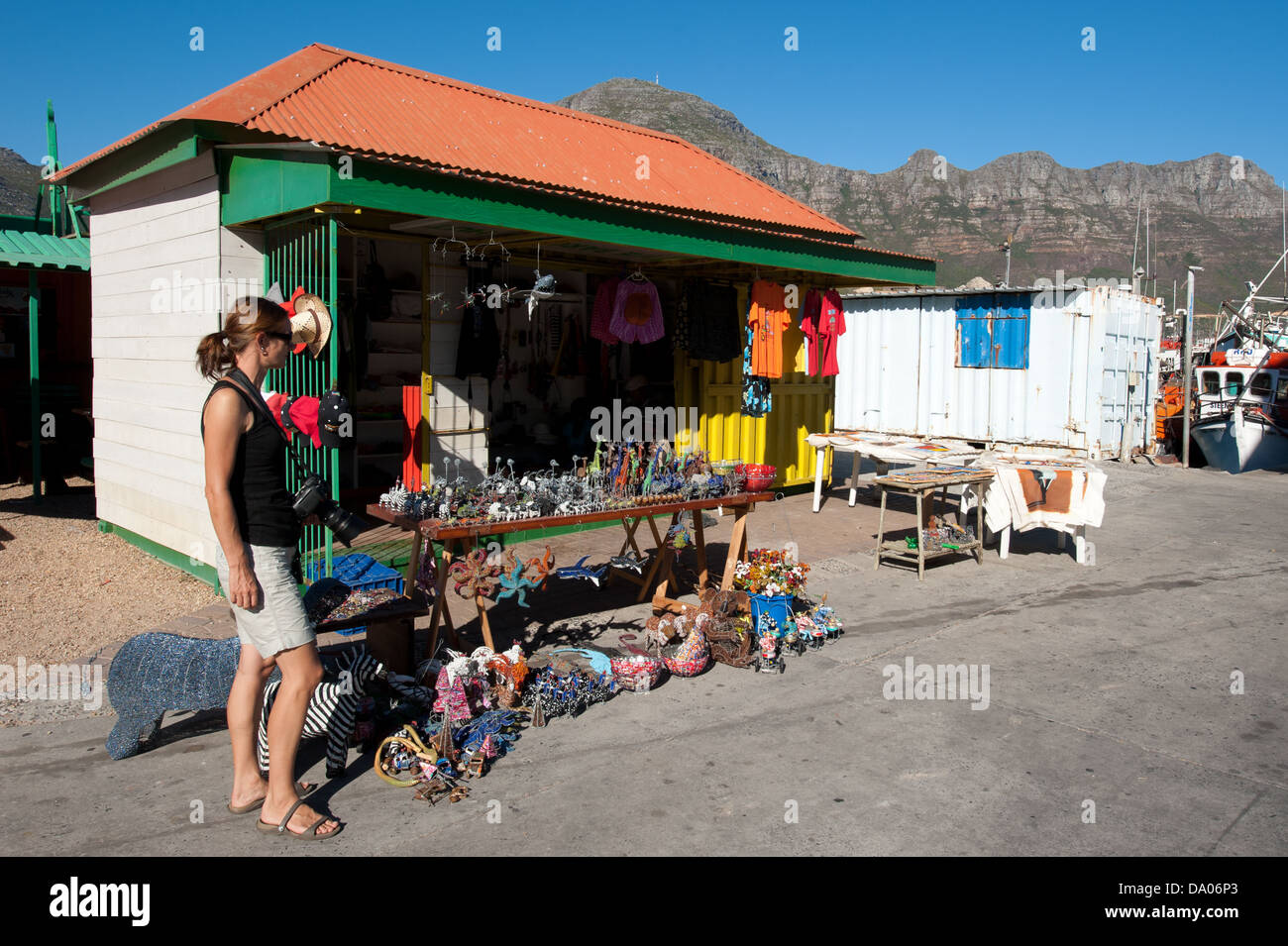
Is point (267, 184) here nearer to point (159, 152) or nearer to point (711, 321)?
point (159, 152)

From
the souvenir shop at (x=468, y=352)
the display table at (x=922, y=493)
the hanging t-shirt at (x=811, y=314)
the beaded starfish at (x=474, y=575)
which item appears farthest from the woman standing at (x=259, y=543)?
the hanging t-shirt at (x=811, y=314)

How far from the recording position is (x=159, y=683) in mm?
4422

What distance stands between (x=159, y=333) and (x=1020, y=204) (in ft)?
385

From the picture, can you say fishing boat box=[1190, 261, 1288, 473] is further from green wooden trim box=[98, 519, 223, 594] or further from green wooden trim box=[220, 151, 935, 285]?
green wooden trim box=[98, 519, 223, 594]

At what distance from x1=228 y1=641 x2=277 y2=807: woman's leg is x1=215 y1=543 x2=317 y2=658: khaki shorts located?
0.12 m

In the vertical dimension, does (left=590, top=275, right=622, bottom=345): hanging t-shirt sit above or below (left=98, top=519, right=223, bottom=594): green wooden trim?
above

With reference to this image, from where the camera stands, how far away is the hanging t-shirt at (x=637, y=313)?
990 cm

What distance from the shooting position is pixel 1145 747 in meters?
4.81

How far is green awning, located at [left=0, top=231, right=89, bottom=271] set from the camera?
32.2ft

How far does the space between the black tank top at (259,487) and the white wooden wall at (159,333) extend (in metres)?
3.69

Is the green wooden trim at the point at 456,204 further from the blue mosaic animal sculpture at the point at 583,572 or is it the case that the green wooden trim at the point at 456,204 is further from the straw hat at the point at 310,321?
the blue mosaic animal sculpture at the point at 583,572

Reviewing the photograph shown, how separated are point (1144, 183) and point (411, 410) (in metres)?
139

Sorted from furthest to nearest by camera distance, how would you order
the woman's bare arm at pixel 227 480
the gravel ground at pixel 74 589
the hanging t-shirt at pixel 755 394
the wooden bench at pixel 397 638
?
the hanging t-shirt at pixel 755 394 < the gravel ground at pixel 74 589 < the wooden bench at pixel 397 638 < the woman's bare arm at pixel 227 480

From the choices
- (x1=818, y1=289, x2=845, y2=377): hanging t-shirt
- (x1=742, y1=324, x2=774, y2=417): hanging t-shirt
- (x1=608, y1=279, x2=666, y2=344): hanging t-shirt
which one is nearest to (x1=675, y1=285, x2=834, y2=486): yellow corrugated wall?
(x1=818, y1=289, x2=845, y2=377): hanging t-shirt
